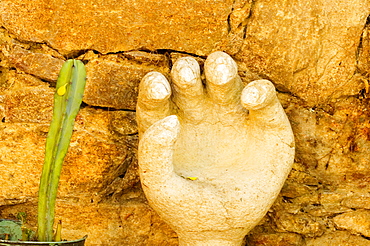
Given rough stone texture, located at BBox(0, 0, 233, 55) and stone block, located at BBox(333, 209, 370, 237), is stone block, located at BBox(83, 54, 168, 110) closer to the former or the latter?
rough stone texture, located at BBox(0, 0, 233, 55)

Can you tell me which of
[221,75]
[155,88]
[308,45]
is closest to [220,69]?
[221,75]

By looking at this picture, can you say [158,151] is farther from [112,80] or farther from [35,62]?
[35,62]

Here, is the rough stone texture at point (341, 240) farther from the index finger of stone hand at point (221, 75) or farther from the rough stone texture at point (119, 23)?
the rough stone texture at point (119, 23)

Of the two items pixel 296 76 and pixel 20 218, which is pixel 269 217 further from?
pixel 20 218

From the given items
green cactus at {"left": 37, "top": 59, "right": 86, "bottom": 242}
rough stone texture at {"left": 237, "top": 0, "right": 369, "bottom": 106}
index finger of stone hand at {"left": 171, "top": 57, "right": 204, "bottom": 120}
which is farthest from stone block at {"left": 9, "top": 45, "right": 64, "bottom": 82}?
rough stone texture at {"left": 237, "top": 0, "right": 369, "bottom": 106}

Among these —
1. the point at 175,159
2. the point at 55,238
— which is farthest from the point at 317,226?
the point at 55,238
